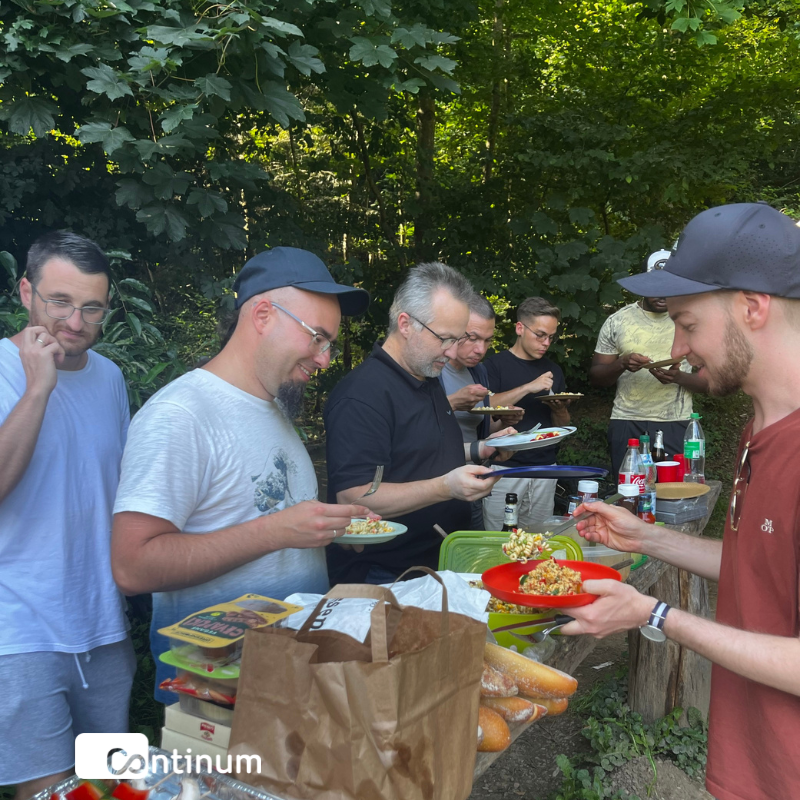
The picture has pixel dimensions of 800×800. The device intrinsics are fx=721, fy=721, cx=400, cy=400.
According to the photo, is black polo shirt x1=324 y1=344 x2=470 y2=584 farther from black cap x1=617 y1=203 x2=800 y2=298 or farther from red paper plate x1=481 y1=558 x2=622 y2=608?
black cap x1=617 y1=203 x2=800 y2=298

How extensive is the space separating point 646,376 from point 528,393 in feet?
2.85

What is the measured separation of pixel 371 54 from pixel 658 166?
4.65m

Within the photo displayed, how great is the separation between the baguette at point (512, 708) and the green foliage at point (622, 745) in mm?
2126

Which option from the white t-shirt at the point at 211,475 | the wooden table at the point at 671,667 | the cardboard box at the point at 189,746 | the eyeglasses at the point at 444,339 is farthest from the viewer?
the wooden table at the point at 671,667

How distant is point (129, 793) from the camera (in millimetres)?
1317

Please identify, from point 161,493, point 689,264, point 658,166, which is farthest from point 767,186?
point 161,493

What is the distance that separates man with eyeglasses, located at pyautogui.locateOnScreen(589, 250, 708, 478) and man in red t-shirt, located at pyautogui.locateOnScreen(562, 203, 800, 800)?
10.9 ft

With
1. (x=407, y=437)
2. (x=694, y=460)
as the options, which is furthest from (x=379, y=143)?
(x=407, y=437)

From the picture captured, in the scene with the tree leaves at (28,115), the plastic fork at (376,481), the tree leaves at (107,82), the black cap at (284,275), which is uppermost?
the tree leaves at (107,82)

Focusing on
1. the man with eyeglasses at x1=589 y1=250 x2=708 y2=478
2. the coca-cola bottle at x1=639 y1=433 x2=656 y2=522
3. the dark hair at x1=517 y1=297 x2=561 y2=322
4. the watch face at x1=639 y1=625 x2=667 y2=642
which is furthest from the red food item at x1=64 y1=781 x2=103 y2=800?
the dark hair at x1=517 y1=297 x2=561 y2=322

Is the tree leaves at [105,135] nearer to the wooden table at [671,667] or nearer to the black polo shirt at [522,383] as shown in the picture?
the black polo shirt at [522,383]

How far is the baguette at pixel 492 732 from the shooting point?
1.66 m

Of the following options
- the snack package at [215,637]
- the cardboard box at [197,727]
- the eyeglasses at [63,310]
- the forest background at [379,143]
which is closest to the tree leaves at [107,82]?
the forest background at [379,143]

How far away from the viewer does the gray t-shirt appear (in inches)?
193
